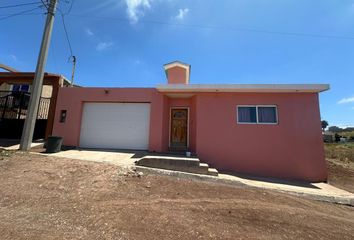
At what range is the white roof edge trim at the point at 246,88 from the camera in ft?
26.9

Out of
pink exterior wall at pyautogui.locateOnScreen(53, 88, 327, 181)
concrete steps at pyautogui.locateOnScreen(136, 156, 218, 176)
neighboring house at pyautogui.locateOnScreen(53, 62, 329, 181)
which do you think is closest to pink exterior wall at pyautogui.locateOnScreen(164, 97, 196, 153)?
neighboring house at pyautogui.locateOnScreen(53, 62, 329, 181)

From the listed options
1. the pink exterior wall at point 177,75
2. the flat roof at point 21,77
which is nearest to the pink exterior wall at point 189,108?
the pink exterior wall at point 177,75

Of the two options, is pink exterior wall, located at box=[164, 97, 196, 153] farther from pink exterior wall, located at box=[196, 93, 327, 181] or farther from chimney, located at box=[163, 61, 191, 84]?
chimney, located at box=[163, 61, 191, 84]

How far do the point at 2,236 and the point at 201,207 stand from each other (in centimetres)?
337

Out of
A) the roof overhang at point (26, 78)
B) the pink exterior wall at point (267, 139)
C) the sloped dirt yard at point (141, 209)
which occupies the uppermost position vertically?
the roof overhang at point (26, 78)

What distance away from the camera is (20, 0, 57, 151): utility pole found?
7918 millimetres

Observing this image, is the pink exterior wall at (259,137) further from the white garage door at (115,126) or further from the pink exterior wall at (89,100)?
the white garage door at (115,126)

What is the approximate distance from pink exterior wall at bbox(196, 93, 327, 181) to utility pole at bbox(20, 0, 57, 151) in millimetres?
7125

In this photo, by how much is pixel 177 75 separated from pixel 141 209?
968 centimetres

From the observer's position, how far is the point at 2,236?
2.73m

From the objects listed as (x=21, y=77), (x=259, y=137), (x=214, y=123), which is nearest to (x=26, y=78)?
(x=21, y=77)

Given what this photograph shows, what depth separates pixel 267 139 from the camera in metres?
8.41

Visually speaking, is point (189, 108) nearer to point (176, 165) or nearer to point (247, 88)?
point (247, 88)

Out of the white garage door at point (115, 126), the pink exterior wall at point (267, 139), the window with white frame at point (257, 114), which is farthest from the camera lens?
the white garage door at point (115, 126)
